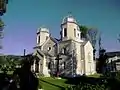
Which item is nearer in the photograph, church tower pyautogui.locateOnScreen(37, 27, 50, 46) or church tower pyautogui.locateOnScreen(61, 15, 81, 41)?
church tower pyautogui.locateOnScreen(61, 15, 81, 41)

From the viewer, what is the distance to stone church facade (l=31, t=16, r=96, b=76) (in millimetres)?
52781

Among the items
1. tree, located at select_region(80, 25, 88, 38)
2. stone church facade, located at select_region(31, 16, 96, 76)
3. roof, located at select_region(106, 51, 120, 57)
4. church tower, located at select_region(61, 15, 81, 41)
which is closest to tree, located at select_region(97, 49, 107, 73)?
roof, located at select_region(106, 51, 120, 57)

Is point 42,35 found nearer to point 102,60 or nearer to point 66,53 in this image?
point 66,53

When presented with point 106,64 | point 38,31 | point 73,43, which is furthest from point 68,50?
point 106,64

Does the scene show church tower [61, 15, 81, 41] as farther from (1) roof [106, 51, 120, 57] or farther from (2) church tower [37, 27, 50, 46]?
(1) roof [106, 51, 120, 57]

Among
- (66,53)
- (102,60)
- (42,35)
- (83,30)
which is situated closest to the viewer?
(66,53)

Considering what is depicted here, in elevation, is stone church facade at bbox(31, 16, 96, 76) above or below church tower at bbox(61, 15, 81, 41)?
below

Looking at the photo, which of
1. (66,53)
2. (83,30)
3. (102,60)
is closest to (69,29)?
(66,53)

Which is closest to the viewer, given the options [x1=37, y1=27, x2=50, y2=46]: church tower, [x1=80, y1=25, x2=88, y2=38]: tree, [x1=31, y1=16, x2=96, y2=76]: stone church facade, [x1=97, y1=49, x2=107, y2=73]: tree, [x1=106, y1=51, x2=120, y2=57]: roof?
[x1=31, y1=16, x2=96, y2=76]: stone church facade

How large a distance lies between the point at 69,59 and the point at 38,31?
1061cm

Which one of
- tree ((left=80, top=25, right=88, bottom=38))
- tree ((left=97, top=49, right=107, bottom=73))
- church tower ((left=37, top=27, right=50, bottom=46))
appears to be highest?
tree ((left=80, top=25, right=88, bottom=38))

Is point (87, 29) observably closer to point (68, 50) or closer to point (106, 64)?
point (106, 64)

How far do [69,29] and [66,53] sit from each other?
5127 millimetres

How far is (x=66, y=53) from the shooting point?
53531 mm
